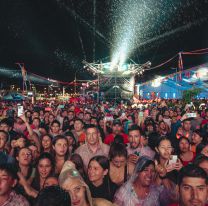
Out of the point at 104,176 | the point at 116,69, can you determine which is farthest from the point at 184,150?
the point at 116,69

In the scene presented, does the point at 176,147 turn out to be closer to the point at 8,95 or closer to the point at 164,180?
the point at 164,180

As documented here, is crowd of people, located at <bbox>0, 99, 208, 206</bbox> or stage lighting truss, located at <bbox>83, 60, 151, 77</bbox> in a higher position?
stage lighting truss, located at <bbox>83, 60, 151, 77</bbox>

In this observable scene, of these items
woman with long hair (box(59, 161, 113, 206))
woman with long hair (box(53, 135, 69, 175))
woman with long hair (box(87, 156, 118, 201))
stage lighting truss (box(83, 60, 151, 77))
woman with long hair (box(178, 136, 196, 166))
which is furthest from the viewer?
stage lighting truss (box(83, 60, 151, 77))

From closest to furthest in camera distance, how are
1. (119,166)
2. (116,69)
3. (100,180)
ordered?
(100,180) < (119,166) < (116,69)

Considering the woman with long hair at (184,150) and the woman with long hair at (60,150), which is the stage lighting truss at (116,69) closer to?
the woman with long hair at (184,150)

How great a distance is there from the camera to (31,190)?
11.4 ft

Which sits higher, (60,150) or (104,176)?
(60,150)

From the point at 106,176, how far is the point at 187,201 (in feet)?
4.46

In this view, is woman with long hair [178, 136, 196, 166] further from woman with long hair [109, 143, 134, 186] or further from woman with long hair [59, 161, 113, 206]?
woman with long hair [59, 161, 113, 206]

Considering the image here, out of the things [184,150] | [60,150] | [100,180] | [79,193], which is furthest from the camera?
[184,150]

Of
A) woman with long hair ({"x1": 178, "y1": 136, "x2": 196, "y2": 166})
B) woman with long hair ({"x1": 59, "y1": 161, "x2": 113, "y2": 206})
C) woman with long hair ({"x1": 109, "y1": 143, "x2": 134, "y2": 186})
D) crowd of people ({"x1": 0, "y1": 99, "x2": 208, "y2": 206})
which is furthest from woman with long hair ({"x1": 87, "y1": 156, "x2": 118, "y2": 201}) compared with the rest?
woman with long hair ({"x1": 178, "y1": 136, "x2": 196, "y2": 166})

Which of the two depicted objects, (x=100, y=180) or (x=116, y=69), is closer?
(x=100, y=180)

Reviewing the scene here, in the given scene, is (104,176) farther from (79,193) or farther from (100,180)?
(79,193)

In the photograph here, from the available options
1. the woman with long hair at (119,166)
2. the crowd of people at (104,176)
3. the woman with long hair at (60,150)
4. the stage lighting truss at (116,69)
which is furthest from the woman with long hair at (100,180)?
the stage lighting truss at (116,69)
